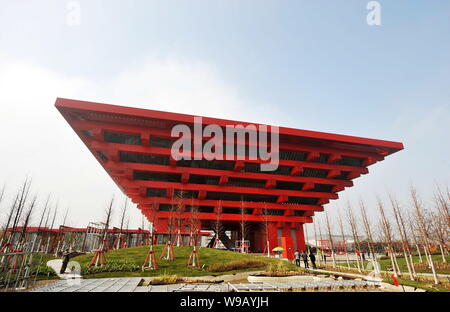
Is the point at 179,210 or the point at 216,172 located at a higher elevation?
the point at 216,172

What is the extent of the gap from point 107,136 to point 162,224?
11.0 meters

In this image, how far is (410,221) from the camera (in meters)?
20.6

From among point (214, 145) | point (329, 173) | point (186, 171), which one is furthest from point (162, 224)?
point (329, 173)

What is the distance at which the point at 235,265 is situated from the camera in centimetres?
1520

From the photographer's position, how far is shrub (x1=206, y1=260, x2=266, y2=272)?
14.5 metres

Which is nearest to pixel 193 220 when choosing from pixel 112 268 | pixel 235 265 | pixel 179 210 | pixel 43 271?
pixel 179 210

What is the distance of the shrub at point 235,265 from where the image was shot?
14.5 meters

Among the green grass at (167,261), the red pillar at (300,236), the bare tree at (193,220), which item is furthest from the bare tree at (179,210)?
the red pillar at (300,236)

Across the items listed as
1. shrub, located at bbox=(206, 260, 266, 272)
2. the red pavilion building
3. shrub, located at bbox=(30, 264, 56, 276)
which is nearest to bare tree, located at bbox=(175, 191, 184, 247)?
the red pavilion building

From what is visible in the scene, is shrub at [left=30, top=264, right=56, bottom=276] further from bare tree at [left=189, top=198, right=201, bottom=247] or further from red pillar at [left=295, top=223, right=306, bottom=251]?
red pillar at [left=295, top=223, right=306, bottom=251]

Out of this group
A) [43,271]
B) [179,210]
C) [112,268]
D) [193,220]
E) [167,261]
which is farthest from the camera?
[193,220]

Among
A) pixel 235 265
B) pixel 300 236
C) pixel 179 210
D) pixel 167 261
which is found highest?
pixel 179 210

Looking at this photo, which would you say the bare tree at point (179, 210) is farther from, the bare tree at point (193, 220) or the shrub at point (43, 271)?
the shrub at point (43, 271)

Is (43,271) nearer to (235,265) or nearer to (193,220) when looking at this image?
(235,265)
